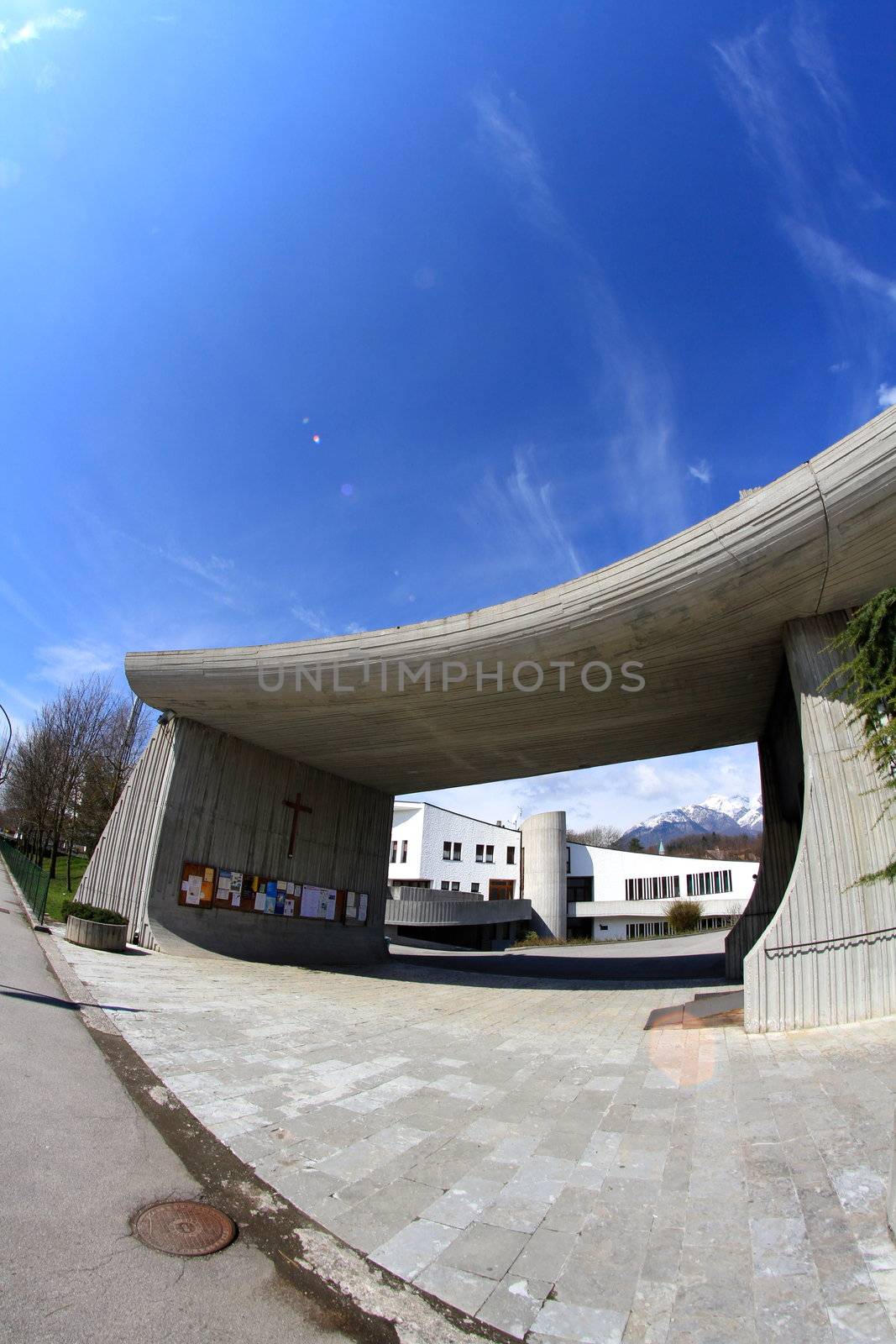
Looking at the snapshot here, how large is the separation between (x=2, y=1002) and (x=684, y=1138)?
6765 mm

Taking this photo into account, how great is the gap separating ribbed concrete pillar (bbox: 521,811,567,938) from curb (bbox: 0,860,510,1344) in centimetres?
4462

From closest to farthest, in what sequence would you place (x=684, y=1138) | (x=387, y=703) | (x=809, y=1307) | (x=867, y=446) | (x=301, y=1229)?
1. (x=809, y=1307)
2. (x=301, y=1229)
3. (x=684, y=1138)
4. (x=867, y=446)
5. (x=387, y=703)

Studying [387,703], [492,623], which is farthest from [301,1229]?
[387,703]

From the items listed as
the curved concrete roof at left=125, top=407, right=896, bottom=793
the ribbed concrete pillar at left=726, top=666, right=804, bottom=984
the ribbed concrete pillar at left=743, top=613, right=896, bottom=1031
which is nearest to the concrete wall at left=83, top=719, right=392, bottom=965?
the curved concrete roof at left=125, top=407, right=896, bottom=793

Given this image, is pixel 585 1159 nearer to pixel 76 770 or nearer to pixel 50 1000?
pixel 50 1000

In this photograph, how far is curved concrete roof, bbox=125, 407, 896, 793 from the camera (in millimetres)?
8008

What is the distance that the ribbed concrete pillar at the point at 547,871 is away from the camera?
45656mm

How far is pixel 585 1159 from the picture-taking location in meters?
4.04

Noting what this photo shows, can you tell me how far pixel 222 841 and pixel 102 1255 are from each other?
1411 cm

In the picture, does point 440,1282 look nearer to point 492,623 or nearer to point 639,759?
point 492,623

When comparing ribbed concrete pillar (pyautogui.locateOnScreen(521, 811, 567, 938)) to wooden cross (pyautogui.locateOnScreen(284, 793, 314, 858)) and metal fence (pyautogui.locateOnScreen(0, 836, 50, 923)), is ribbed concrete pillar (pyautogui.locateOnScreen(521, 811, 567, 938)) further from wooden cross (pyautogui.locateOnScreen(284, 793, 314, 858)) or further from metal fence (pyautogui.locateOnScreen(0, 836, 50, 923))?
metal fence (pyautogui.locateOnScreen(0, 836, 50, 923))

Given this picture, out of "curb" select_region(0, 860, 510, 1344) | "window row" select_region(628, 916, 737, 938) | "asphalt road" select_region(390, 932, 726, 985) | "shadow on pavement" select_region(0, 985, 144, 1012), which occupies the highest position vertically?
"curb" select_region(0, 860, 510, 1344)

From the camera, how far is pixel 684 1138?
14.1ft

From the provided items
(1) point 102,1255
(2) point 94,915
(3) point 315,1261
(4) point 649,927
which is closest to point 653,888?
(4) point 649,927
